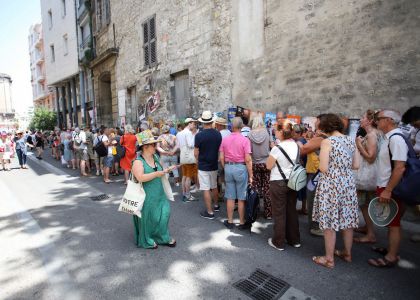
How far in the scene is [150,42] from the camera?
12.1 metres

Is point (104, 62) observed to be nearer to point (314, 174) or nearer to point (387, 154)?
point (314, 174)

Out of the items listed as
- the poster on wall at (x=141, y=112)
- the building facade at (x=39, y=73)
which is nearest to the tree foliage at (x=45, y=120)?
the building facade at (x=39, y=73)

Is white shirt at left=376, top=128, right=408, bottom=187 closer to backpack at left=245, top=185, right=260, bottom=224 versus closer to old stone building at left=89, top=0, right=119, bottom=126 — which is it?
backpack at left=245, top=185, right=260, bottom=224

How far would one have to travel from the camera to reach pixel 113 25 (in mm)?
14992

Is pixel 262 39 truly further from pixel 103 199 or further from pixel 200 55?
pixel 103 199

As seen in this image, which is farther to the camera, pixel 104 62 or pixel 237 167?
pixel 104 62

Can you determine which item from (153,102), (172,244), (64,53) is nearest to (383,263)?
(172,244)

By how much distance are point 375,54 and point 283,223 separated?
3.82m

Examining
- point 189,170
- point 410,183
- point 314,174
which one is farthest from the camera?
point 189,170

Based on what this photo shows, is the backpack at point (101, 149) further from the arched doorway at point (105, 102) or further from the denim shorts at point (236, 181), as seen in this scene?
the arched doorway at point (105, 102)

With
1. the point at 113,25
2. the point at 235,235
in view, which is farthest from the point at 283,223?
the point at 113,25

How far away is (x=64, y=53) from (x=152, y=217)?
2195 centimetres

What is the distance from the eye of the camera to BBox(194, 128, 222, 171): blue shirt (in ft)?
16.0

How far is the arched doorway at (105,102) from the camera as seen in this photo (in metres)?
17.5
